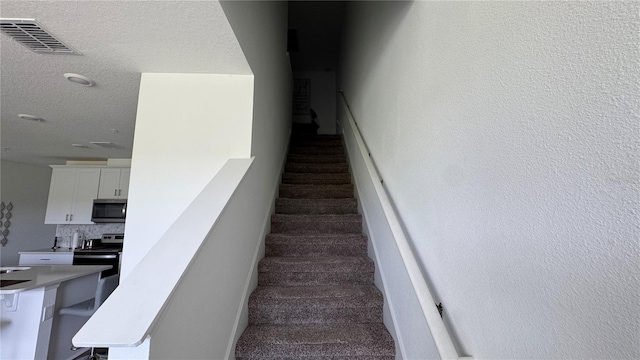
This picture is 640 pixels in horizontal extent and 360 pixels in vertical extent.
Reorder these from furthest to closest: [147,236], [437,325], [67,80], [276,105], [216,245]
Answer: [276,105] → [67,80] → [147,236] → [216,245] → [437,325]

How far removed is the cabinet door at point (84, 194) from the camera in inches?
187

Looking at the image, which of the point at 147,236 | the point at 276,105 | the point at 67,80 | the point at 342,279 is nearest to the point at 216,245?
the point at 147,236

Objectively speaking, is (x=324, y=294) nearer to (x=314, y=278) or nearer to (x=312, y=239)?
(x=314, y=278)

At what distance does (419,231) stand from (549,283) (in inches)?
28.2

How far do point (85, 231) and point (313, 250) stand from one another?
16.3 feet

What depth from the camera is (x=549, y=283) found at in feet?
2.03

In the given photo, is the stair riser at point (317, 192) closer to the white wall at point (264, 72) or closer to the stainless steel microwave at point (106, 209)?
the white wall at point (264, 72)

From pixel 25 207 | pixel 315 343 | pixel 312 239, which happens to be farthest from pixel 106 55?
pixel 25 207

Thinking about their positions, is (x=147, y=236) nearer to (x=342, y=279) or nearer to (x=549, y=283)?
(x=342, y=279)

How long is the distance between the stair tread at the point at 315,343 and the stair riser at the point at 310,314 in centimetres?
11

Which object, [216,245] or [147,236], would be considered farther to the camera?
[147,236]

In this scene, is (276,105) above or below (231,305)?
above

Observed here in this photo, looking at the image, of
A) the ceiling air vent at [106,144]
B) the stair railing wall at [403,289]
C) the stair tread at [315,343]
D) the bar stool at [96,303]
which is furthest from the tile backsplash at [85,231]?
the stair railing wall at [403,289]

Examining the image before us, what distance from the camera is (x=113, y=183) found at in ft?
15.8
